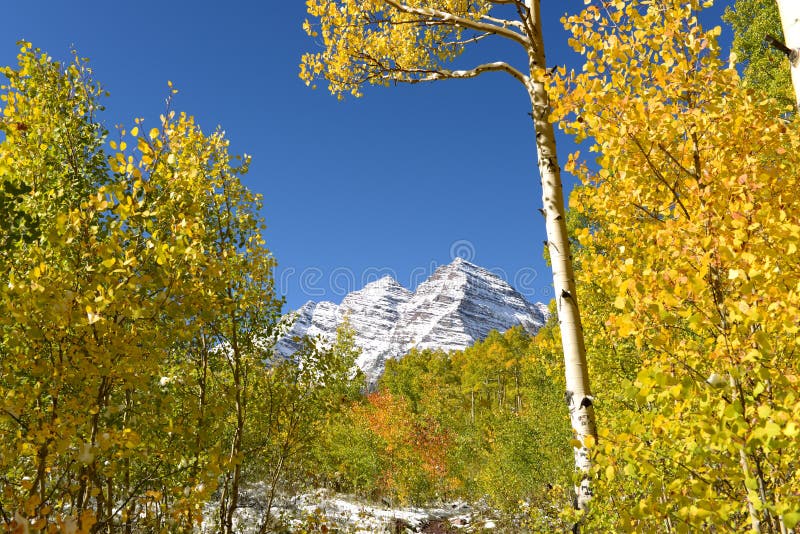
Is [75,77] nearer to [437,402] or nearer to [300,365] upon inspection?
[300,365]

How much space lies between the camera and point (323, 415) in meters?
6.86

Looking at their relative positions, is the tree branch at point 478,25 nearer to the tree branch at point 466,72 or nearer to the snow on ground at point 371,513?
the tree branch at point 466,72

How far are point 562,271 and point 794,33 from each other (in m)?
2.15

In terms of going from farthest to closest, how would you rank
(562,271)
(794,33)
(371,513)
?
1. (371,513)
2. (562,271)
3. (794,33)

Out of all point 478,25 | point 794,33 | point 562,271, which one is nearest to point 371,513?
point 562,271

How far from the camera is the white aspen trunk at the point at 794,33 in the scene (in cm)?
157

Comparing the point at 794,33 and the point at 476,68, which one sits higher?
the point at 476,68

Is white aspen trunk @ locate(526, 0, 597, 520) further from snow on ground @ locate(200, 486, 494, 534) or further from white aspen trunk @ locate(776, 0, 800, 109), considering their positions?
snow on ground @ locate(200, 486, 494, 534)

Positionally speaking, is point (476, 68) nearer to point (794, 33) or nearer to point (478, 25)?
point (478, 25)

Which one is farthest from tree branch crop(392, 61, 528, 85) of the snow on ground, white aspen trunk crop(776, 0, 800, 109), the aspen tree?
the snow on ground

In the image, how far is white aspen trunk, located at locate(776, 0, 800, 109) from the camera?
1565 mm

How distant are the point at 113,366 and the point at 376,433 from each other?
2036 cm

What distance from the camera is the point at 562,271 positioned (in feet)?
11.7

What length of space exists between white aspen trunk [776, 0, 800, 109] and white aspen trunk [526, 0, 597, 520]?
1216 mm
